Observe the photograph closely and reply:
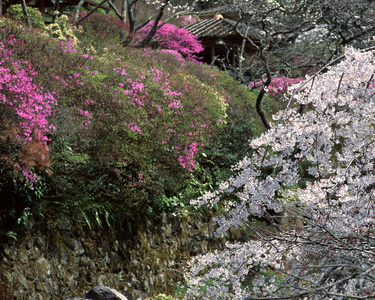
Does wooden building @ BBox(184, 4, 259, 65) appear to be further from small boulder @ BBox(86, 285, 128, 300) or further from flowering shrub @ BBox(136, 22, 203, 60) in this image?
small boulder @ BBox(86, 285, 128, 300)

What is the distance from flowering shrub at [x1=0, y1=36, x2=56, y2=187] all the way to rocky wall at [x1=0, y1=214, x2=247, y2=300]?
100 centimetres

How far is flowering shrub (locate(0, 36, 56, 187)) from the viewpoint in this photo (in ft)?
14.2

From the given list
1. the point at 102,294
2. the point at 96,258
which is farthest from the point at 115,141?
the point at 102,294

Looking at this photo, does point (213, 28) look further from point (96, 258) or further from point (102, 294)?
point (102, 294)

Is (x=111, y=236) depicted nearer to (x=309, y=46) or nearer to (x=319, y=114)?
(x=319, y=114)

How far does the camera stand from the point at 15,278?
500 centimetres

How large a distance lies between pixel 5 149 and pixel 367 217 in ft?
12.4

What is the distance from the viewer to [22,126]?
15.2 feet

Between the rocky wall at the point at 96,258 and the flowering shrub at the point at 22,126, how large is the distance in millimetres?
995

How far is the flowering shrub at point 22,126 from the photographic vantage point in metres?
4.33

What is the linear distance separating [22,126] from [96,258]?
244cm

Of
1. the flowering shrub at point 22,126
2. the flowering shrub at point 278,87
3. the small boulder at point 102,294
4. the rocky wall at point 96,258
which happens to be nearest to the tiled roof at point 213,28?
the flowering shrub at point 278,87

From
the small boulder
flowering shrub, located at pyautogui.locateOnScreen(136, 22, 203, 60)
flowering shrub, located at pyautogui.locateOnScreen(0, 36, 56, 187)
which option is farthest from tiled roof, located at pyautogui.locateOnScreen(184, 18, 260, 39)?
the small boulder

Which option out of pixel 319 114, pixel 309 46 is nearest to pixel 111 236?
pixel 319 114
